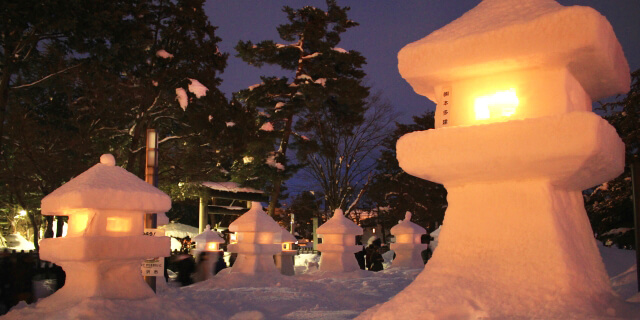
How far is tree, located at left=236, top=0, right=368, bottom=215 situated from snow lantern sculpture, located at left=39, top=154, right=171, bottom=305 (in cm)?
1197

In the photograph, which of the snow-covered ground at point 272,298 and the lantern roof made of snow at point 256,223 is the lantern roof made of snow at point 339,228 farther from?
the lantern roof made of snow at point 256,223

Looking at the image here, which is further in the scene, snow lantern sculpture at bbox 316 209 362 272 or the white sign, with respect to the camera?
snow lantern sculpture at bbox 316 209 362 272

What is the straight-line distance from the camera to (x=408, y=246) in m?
17.0

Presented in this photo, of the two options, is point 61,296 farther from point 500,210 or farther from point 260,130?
point 260,130

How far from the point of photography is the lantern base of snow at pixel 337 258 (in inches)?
594

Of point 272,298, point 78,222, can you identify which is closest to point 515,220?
point 272,298

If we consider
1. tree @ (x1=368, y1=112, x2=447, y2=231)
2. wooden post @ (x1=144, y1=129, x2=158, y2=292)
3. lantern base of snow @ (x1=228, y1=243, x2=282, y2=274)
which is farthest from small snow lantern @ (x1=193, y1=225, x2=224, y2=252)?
tree @ (x1=368, y1=112, x2=447, y2=231)

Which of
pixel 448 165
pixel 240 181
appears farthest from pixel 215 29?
pixel 448 165

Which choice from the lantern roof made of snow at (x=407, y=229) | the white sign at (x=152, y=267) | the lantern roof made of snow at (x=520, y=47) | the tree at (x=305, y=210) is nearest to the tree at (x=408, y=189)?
the tree at (x=305, y=210)

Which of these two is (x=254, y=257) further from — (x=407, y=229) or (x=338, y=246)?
(x=407, y=229)

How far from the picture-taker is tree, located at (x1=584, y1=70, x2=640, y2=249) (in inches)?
586

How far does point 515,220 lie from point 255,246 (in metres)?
9.07

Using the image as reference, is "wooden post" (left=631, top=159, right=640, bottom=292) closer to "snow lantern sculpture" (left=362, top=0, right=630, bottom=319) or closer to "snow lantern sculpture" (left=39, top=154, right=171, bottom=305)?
"snow lantern sculpture" (left=362, top=0, right=630, bottom=319)

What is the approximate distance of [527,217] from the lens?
5410 mm
